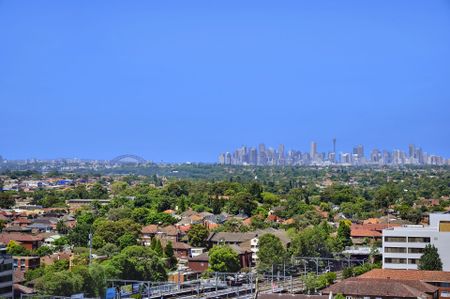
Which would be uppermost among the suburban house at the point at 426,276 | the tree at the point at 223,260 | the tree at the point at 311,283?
the suburban house at the point at 426,276

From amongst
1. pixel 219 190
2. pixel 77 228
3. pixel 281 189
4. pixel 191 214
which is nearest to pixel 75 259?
pixel 77 228

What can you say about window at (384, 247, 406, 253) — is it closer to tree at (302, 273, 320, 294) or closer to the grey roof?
tree at (302, 273, 320, 294)

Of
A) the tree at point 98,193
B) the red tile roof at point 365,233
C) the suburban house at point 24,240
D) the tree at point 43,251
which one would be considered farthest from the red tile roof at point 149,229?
the tree at point 98,193

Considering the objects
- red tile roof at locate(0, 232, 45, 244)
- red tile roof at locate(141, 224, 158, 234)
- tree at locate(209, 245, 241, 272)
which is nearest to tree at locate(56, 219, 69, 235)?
red tile roof at locate(141, 224, 158, 234)

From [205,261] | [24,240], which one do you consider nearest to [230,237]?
[205,261]

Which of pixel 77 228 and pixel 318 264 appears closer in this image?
pixel 318 264

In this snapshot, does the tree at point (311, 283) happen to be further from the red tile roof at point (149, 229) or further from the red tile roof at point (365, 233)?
the red tile roof at point (149, 229)

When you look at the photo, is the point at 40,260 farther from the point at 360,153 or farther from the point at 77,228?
the point at 360,153
